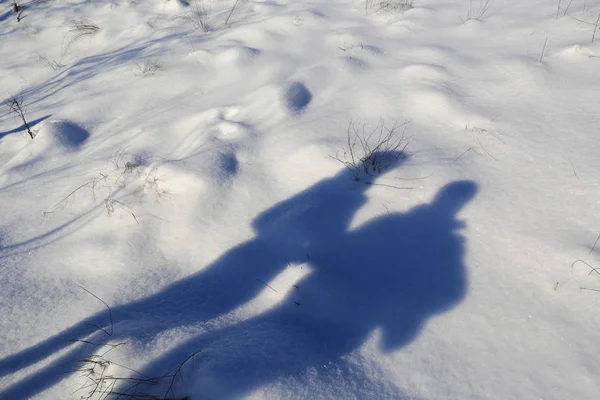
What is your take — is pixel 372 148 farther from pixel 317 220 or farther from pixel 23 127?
pixel 23 127

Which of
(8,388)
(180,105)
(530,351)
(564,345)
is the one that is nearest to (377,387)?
(530,351)

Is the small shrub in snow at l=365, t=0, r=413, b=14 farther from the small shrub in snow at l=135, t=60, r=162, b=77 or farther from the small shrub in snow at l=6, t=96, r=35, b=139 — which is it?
the small shrub in snow at l=6, t=96, r=35, b=139

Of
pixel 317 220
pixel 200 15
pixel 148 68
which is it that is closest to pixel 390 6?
pixel 200 15

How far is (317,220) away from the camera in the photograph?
1959 mm

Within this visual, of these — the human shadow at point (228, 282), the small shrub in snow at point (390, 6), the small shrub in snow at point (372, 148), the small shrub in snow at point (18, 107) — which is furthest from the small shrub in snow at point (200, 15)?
the human shadow at point (228, 282)

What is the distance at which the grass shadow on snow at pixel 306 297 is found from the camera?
1396 mm


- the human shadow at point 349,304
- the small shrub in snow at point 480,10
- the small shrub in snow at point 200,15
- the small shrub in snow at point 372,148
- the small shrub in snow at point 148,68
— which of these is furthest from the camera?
the small shrub in snow at point 200,15

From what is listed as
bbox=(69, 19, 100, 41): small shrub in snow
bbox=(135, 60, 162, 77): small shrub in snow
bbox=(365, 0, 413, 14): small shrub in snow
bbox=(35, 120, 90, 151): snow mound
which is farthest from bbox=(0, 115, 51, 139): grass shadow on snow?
bbox=(365, 0, 413, 14): small shrub in snow

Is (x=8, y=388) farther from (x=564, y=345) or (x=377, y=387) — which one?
(x=564, y=345)

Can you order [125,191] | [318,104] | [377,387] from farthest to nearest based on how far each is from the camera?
[318,104], [125,191], [377,387]

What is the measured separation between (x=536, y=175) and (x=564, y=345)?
37.9 inches

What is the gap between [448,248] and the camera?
180 cm

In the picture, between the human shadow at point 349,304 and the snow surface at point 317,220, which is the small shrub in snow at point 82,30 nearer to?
the snow surface at point 317,220

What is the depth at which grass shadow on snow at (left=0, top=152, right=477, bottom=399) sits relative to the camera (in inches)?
55.0
